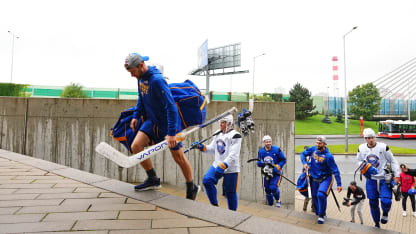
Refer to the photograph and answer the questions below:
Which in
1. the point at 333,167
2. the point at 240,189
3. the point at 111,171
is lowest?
the point at 240,189

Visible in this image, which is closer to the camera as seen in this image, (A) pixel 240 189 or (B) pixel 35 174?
(B) pixel 35 174

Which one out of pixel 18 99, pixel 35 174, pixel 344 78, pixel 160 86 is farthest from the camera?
pixel 344 78

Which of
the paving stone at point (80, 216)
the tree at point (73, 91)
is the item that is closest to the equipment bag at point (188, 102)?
the paving stone at point (80, 216)

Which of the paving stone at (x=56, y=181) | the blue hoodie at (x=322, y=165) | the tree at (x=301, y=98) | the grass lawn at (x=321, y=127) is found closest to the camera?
the paving stone at (x=56, y=181)

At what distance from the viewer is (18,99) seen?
7406 millimetres

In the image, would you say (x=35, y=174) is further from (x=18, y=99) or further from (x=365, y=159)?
(x=365, y=159)

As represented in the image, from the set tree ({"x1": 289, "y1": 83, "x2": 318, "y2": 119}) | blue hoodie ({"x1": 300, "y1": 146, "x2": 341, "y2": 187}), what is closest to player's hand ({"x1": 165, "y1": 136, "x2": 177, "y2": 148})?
blue hoodie ({"x1": 300, "y1": 146, "x2": 341, "y2": 187})

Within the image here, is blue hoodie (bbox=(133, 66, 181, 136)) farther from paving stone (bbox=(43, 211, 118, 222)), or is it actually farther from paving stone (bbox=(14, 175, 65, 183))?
paving stone (bbox=(14, 175, 65, 183))

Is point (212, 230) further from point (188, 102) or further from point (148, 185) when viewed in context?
point (188, 102)

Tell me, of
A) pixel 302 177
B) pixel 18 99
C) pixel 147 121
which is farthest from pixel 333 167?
pixel 18 99

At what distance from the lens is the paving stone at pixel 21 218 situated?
7.19 ft

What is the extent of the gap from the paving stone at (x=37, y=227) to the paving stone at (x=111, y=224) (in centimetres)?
8

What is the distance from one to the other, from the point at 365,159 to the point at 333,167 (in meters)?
0.71

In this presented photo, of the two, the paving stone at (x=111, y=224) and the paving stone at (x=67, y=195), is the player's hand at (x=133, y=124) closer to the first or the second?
the paving stone at (x=67, y=195)
